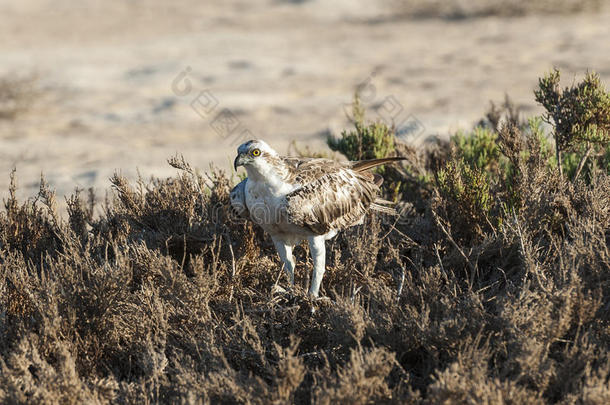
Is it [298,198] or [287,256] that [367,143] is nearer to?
[287,256]

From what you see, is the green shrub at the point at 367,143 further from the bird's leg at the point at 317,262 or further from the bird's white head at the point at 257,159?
the bird's white head at the point at 257,159

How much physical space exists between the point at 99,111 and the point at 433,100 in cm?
599

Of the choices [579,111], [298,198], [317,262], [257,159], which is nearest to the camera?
[257,159]

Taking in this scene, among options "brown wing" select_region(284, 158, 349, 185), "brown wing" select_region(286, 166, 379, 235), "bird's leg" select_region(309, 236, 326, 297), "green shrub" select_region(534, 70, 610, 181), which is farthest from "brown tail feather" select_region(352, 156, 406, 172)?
"green shrub" select_region(534, 70, 610, 181)

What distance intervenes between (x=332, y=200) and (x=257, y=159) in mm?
678

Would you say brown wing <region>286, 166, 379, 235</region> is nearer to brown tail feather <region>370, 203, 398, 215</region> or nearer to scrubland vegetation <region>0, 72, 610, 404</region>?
brown tail feather <region>370, 203, 398, 215</region>

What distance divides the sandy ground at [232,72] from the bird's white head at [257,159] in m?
4.21

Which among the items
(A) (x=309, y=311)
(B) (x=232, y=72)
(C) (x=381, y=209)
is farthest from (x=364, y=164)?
(B) (x=232, y=72)

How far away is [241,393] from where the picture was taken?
347 cm

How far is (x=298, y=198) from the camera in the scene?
4.38m

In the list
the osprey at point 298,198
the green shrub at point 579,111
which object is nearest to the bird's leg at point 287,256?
the osprey at point 298,198

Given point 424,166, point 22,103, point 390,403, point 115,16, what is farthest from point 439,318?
point 115,16

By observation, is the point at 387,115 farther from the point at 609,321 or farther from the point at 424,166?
the point at 609,321

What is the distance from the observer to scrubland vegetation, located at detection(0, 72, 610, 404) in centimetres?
349
